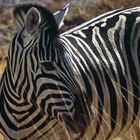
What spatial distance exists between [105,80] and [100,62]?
5.0 inches

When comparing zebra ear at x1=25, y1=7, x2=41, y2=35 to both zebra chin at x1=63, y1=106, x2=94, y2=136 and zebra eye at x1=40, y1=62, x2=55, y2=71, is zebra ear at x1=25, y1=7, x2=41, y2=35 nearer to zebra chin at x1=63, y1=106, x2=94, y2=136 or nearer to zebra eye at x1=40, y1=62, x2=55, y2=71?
zebra eye at x1=40, y1=62, x2=55, y2=71

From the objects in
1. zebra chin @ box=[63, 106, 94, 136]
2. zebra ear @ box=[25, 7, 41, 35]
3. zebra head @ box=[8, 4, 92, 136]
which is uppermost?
zebra ear @ box=[25, 7, 41, 35]

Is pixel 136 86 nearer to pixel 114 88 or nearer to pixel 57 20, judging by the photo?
pixel 114 88

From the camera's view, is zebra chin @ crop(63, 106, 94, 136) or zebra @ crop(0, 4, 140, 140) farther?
zebra @ crop(0, 4, 140, 140)

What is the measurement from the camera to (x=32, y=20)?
3973 mm

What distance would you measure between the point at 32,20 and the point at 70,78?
44 cm

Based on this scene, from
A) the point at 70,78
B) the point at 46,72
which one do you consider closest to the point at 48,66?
the point at 46,72

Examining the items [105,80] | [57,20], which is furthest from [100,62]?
[57,20]

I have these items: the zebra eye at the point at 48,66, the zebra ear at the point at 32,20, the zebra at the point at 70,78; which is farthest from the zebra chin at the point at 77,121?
the zebra ear at the point at 32,20

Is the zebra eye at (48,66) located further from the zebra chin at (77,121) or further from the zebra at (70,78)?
the zebra chin at (77,121)

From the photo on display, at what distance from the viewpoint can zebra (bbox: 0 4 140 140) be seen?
386cm

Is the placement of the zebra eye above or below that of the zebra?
above

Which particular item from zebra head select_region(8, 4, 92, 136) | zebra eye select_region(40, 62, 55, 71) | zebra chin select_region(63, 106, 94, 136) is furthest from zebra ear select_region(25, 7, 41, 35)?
zebra chin select_region(63, 106, 94, 136)

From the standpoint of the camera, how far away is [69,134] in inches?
162
